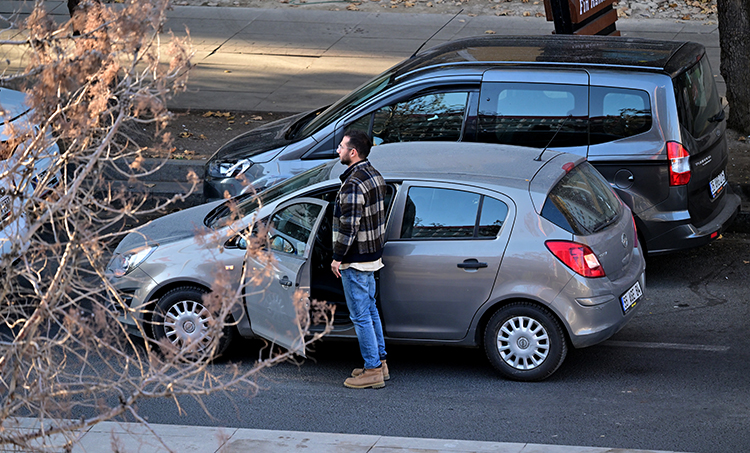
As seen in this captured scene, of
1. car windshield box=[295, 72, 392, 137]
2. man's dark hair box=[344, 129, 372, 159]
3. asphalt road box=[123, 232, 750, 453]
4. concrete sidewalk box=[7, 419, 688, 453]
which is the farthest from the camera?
car windshield box=[295, 72, 392, 137]

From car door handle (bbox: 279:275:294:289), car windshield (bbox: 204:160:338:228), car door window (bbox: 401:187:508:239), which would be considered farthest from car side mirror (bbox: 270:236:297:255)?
car door window (bbox: 401:187:508:239)

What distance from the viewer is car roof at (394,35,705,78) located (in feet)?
26.1

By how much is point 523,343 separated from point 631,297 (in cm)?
87

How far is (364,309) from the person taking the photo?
6172 mm

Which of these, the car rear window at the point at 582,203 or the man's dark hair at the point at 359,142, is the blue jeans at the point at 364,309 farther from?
the car rear window at the point at 582,203

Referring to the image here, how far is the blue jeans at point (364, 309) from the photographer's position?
242 inches

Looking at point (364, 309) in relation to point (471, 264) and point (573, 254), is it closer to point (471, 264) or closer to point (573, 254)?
point (471, 264)

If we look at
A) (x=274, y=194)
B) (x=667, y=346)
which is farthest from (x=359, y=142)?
(x=667, y=346)

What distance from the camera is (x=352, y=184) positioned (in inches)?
237

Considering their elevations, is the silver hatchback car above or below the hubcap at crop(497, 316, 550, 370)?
above

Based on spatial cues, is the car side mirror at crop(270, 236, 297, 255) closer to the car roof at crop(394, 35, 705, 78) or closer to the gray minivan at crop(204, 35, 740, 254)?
the gray minivan at crop(204, 35, 740, 254)

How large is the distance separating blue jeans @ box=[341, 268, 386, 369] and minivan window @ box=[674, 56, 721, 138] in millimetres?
3379

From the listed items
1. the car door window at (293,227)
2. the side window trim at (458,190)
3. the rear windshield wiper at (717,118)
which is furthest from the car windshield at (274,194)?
the rear windshield wiper at (717,118)

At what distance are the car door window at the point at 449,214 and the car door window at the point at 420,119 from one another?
186cm
